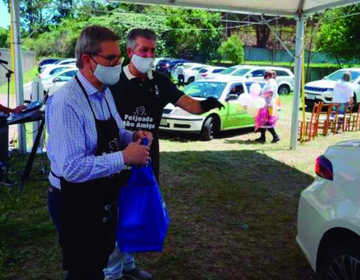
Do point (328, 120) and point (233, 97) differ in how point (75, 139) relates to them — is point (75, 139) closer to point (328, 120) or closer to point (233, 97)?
point (233, 97)

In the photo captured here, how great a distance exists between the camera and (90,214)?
217cm

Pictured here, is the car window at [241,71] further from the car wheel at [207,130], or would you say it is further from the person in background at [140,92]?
the person in background at [140,92]

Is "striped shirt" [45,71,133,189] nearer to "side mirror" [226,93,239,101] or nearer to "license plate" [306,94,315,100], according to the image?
"side mirror" [226,93,239,101]

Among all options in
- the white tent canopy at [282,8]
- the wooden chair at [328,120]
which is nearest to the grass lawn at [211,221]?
the white tent canopy at [282,8]

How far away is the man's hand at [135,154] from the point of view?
2119 millimetres

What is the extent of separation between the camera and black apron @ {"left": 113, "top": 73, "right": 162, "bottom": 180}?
3146mm

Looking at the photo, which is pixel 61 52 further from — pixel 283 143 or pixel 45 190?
pixel 45 190

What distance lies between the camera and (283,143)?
10.2m

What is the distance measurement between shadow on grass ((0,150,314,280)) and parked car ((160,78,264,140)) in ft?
9.32

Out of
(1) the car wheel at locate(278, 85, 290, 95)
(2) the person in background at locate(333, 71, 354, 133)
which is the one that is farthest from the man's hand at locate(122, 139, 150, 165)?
(1) the car wheel at locate(278, 85, 290, 95)

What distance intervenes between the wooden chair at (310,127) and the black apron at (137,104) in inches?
305

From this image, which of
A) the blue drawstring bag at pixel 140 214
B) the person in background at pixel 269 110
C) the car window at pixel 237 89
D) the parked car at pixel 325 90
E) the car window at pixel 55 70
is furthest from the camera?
the car window at pixel 55 70

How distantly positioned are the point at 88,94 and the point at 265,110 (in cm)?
859

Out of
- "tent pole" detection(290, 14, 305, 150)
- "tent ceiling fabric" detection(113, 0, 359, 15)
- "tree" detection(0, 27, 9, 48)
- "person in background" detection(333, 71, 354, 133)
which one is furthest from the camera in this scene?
"tree" detection(0, 27, 9, 48)
